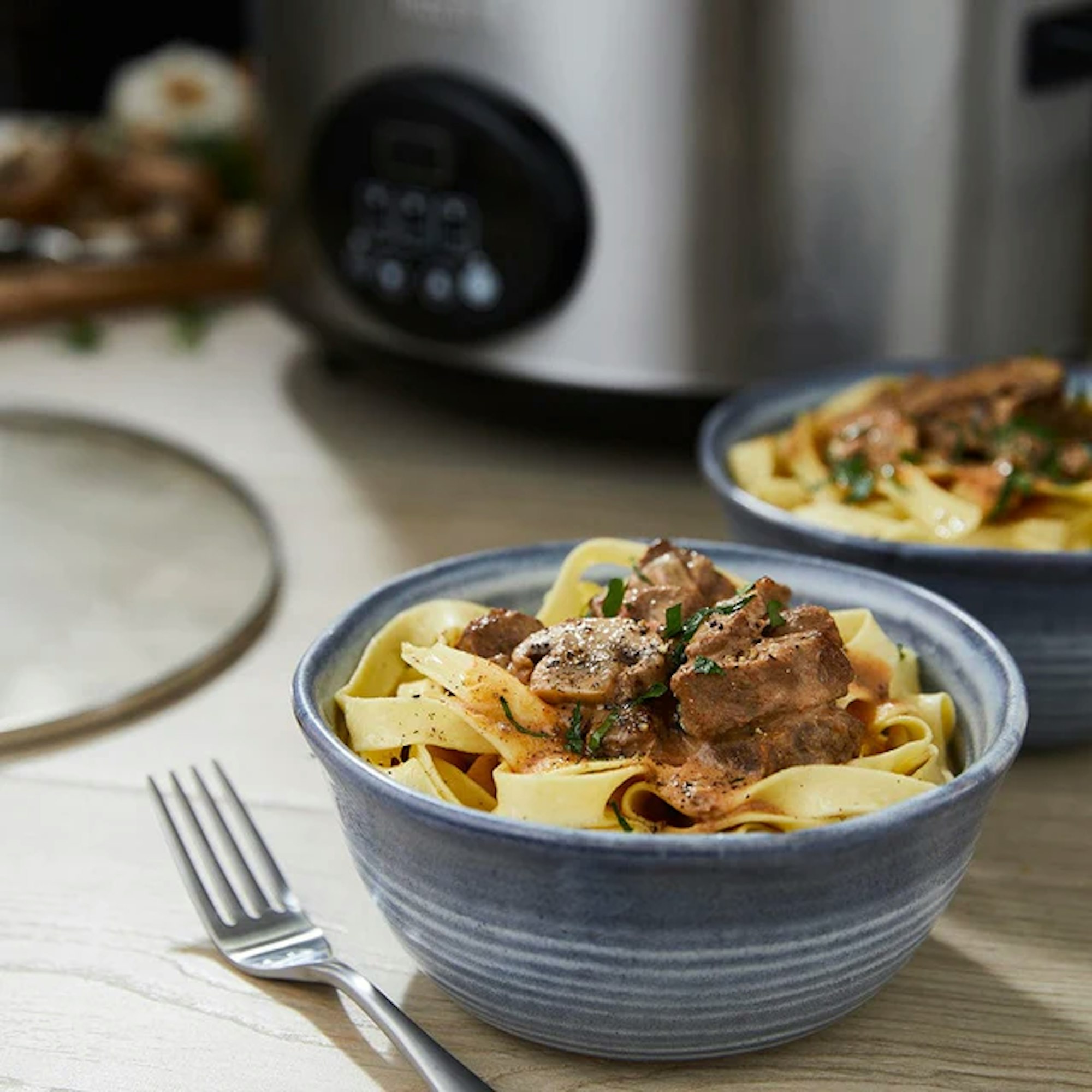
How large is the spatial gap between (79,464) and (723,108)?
0.63m

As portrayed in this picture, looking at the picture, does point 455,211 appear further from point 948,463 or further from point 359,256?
point 948,463

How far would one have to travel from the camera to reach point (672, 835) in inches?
29.8

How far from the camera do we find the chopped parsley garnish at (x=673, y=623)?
2.96 ft

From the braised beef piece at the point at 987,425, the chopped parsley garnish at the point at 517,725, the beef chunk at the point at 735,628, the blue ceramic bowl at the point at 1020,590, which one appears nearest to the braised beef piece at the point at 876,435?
the braised beef piece at the point at 987,425

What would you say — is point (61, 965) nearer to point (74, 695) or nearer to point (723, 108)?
point (74, 695)

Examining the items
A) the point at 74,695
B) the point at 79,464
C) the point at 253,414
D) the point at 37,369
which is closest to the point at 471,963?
the point at 74,695

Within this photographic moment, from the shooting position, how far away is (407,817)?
0.78 meters

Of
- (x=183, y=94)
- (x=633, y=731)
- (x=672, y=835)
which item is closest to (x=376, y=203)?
(x=633, y=731)

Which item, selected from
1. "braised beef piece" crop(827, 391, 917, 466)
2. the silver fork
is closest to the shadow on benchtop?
"braised beef piece" crop(827, 391, 917, 466)

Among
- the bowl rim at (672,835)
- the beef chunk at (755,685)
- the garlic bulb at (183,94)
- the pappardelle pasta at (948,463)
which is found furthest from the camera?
the garlic bulb at (183,94)

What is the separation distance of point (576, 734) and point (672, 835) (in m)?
0.13

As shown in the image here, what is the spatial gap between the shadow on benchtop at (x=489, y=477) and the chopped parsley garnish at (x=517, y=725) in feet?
1.89

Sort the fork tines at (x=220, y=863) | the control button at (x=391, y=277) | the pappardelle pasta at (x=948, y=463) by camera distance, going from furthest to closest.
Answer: the control button at (x=391, y=277)
the pappardelle pasta at (x=948, y=463)
the fork tines at (x=220, y=863)

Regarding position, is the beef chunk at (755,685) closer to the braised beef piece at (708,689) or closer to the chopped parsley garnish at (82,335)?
the braised beef piece at (708,689)
